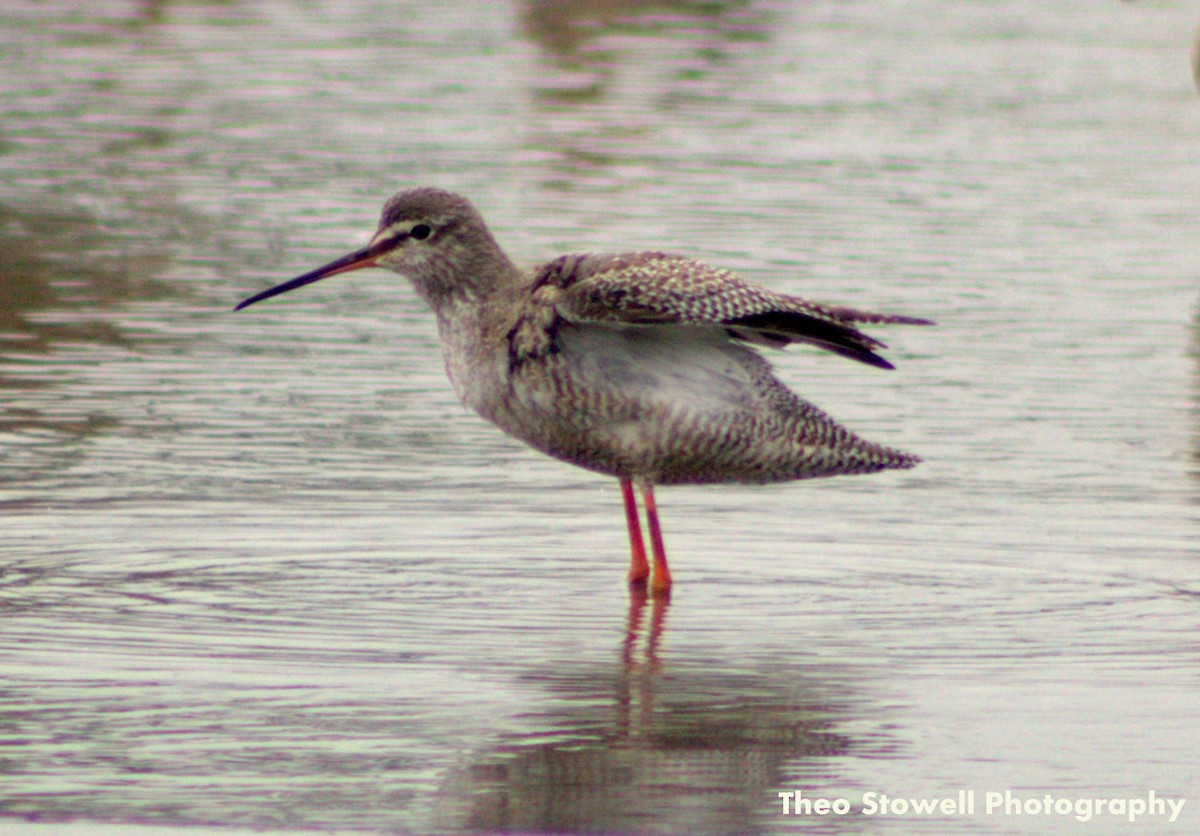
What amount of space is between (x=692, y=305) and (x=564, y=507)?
5.74 ft

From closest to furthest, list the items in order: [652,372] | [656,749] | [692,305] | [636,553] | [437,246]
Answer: [656,749] < [692,305] < [652,372] < [636,553] < [437,246]

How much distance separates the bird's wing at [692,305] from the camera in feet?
27.4

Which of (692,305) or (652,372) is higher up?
(692,305)

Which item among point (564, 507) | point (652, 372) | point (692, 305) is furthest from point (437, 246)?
point (564, 507)

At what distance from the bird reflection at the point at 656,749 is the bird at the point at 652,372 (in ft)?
2.85

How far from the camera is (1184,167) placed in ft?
65.7

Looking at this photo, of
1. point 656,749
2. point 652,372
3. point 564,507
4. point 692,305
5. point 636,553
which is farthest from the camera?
point 564,507

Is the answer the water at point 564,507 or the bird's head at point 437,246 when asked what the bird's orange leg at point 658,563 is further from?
the bird's head at point 437,246

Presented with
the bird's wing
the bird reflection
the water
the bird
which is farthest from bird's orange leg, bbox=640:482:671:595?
the bird's wing

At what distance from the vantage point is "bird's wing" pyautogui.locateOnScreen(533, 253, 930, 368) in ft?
27.4

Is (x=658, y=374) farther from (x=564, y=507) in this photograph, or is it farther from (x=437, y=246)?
(x=564, y=507)

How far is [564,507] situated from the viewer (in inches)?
389

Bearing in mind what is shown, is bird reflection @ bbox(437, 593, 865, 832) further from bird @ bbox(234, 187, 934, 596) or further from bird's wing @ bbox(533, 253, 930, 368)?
bird's wing @ bbox(533, 253, 930, 368)

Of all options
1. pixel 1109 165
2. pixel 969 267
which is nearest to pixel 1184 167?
pixel 1109 165
